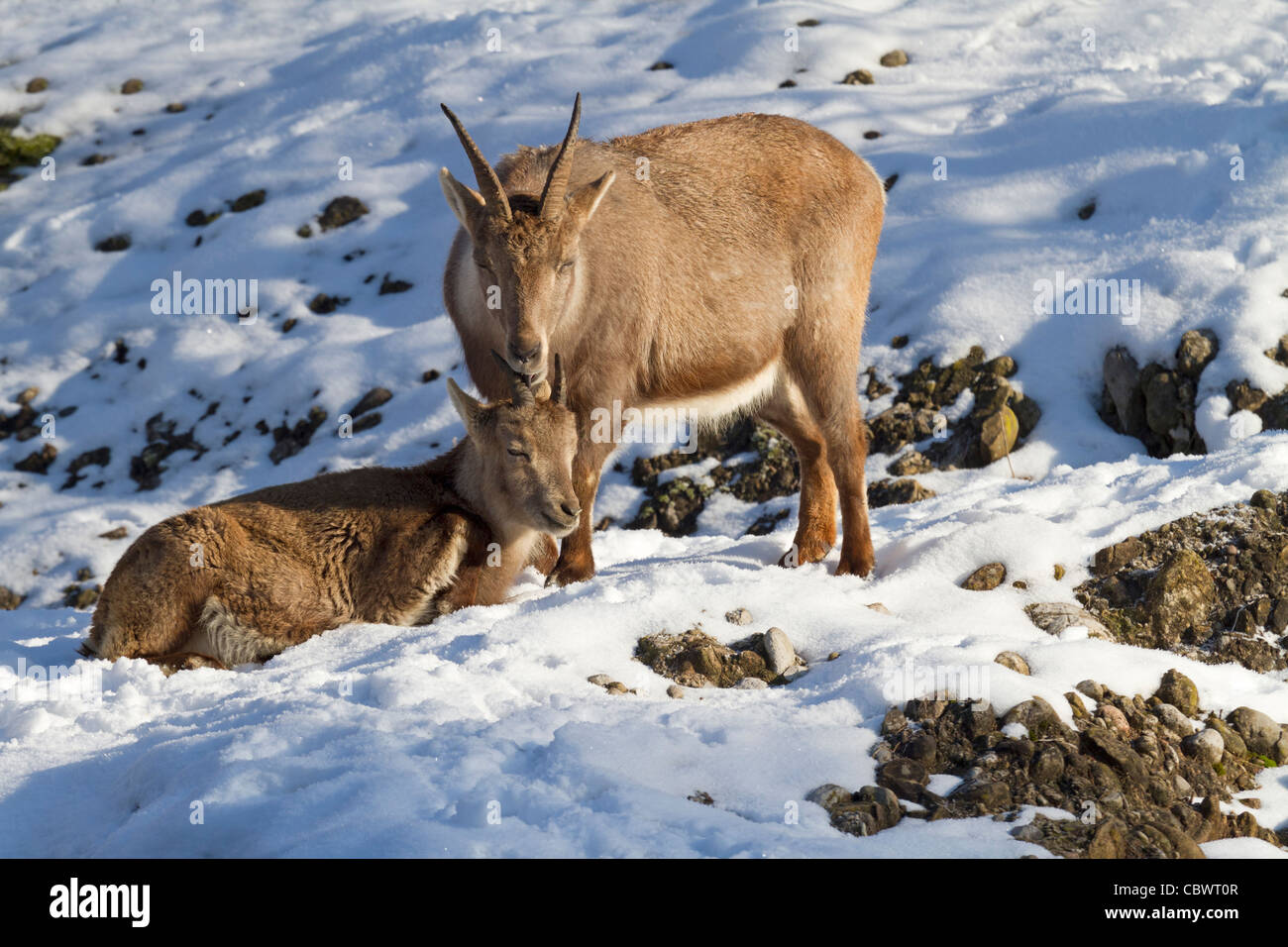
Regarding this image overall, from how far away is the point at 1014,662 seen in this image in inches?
209

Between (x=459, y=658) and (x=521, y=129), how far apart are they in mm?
10591

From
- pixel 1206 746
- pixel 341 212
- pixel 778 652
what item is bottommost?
pixel 1206 746

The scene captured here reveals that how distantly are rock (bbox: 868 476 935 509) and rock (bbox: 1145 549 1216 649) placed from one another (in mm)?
2971

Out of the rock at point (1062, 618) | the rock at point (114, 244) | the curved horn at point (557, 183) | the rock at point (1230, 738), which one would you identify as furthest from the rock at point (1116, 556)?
the rock at point (114, 244)

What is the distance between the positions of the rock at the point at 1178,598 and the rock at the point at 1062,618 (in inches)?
13.4

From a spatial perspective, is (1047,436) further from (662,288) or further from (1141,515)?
(662,288)

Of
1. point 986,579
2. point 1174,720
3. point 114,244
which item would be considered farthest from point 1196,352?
point 114,244

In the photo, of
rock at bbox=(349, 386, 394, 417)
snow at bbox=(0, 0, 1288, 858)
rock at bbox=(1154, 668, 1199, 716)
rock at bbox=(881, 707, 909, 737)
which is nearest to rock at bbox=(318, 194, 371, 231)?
snow at bbox=(0, 0, 1288, 858)

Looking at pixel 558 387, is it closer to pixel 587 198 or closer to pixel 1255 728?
pixel 587 198

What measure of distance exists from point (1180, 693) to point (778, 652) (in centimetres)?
169

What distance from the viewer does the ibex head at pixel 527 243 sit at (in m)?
6.63

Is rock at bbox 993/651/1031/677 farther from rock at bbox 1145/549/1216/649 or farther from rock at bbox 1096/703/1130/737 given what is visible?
rock at bbox 1145/549/1216/649

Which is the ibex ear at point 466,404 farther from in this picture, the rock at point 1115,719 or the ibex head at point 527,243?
the rock at point 1115,719
